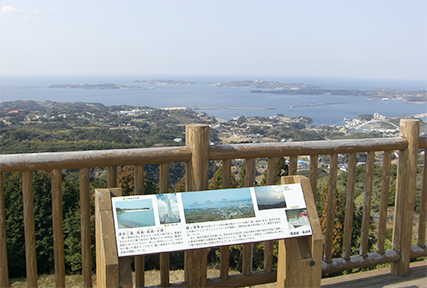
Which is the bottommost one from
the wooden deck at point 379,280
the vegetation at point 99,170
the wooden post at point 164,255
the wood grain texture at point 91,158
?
the vegetation at point 99,170

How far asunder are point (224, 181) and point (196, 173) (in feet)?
0.75

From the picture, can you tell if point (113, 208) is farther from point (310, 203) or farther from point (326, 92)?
point (326, 92)

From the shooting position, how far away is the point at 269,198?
1.86m

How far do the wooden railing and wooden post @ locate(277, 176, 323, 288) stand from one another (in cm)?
40

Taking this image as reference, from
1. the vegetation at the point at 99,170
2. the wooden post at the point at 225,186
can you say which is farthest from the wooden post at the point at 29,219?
the wooden post at the point at 225,186

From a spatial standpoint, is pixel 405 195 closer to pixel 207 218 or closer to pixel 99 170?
pixel 207 218

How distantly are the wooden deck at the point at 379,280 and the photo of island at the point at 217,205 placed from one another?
Result: 3.96 ft

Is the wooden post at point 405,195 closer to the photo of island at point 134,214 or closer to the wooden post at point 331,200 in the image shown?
the wooden post at point 331,200

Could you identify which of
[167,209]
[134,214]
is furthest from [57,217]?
[167,209]

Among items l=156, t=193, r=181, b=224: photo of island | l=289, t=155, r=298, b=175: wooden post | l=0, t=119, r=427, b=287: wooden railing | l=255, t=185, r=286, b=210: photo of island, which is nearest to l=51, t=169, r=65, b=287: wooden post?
l=0, t=119, r=427, b=287: wooden railing

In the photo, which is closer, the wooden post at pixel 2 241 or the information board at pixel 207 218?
the information board at pixel 207 218

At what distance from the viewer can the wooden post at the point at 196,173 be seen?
2.12 m

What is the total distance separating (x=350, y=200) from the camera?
2.50 m

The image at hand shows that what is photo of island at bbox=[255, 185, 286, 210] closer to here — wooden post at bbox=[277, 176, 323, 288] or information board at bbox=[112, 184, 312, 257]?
information board at bbox=[112, 184, 312, 257]
